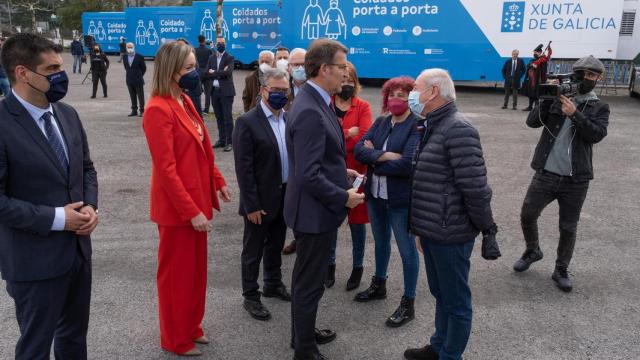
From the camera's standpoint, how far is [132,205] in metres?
6.11

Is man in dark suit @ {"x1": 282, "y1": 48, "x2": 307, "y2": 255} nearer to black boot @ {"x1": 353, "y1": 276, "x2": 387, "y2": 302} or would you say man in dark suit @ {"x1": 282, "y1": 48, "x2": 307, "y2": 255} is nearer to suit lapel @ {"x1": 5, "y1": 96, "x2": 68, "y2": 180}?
black boot @ {"x1": 353, "y1": 276, "x2": 387, "y2": 302}

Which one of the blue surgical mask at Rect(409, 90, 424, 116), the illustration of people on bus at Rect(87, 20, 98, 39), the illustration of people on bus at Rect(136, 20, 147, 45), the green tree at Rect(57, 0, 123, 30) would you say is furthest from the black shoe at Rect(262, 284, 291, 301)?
the green tree at Rect(57, 0, 123, 30)

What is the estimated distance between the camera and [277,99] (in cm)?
344

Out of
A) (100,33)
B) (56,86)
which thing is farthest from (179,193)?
(100,33)

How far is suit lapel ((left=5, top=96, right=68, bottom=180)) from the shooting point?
7.23 ft

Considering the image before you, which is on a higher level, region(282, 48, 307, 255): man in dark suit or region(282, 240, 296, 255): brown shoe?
region(282, 48, 307, 255): man in dark suit

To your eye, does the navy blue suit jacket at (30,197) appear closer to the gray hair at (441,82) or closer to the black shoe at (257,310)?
the black shoe at (257,310)

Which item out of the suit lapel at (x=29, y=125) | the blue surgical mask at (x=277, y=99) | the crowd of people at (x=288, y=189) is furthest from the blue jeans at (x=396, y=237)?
the suit lapel at (x=29, y=125)

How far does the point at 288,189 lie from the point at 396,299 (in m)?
1.58

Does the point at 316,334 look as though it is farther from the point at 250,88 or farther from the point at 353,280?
the point at 250,88

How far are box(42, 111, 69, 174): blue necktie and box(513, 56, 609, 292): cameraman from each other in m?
3.45

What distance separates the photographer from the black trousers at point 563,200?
4031 millimetres

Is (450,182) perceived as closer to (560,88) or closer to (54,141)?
(560,88)

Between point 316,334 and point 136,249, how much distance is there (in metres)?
2.38
